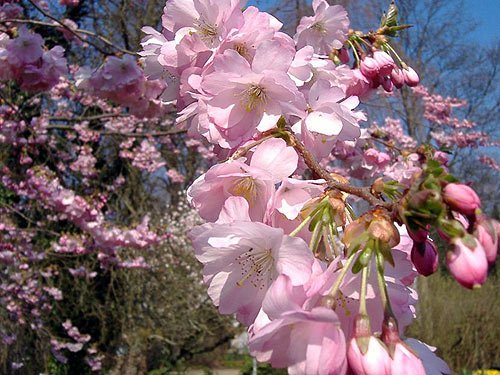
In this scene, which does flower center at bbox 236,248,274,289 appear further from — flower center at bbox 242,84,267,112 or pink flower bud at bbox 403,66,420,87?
pink flower bud at bbox 403,66,420,87

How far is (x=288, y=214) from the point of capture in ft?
2.48

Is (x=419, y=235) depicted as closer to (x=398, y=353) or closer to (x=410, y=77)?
(x=398, y=353)

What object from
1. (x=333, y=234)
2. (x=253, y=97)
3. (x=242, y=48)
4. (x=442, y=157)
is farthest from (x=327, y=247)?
(x=442, y=157)

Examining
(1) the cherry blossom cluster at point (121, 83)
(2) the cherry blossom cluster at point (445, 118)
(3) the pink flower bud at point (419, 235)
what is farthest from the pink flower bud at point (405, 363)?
(2) the cherry blossom cluster at point (445, 118)

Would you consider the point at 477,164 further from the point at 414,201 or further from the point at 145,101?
the point at 414,201

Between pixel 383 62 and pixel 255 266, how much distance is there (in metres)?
0.87

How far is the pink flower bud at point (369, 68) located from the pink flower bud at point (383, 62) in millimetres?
10

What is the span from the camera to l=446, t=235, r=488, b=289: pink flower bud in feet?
1.82

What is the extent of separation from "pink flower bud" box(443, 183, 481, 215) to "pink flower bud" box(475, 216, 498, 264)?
0.02m

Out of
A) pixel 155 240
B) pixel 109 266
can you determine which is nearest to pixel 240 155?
pixel 155 240

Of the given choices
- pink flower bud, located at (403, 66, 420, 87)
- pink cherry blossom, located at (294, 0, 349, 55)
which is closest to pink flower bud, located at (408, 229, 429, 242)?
pink cherry blossom, located at (294, 0, 349, 55)

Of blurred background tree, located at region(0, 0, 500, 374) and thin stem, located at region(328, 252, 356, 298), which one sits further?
blurred background tree, located at region(0, 0, 500, 374)

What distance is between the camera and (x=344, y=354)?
1.96 ft

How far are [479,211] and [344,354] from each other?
0.19 m
